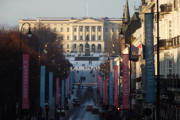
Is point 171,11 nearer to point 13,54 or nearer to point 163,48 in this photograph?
point 163,48

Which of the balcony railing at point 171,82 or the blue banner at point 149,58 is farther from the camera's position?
the balcony railing at point 171,82

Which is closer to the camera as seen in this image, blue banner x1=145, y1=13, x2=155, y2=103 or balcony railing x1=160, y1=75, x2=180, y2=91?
blue banner x1=145, y1=13, x2=155, y2=103

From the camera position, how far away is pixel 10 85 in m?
55.8

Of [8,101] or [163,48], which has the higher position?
[163,48]

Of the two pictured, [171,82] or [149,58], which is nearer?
[149,58]

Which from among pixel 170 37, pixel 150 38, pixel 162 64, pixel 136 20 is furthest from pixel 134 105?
pixel 150 38

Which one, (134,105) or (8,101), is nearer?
(8,101)

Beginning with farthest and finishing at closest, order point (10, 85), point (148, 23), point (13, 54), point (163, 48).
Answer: point (13, 54), point (10, 85), point (163, 48), point (148, 23)

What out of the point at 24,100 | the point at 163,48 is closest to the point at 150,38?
the point at 163,48

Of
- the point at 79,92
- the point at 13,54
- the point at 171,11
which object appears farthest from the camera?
the point at 79,92

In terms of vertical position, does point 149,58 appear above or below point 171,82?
above

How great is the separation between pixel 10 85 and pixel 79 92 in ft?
253

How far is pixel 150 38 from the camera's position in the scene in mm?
31891

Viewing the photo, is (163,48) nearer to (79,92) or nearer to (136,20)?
(136,20)
